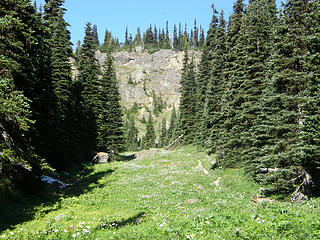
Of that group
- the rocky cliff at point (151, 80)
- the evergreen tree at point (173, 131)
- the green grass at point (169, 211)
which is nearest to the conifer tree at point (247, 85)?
the green grass at point (169, 211)

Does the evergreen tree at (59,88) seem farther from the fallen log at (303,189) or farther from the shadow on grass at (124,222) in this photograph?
the fallen log at (303,189)

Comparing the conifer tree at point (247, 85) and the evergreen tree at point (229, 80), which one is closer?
the conifer tree at point (247, 85)

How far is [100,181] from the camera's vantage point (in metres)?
24.1

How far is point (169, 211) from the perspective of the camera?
1237 cm

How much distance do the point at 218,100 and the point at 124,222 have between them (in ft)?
92.2

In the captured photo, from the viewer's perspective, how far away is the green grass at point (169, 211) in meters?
7.01

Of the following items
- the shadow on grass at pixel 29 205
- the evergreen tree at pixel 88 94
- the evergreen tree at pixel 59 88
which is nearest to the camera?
the shadow on grass at pixel 29 205

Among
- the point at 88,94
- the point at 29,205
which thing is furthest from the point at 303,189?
the point at 88,94

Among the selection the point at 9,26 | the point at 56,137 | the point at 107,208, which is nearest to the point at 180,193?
the point at 107,208

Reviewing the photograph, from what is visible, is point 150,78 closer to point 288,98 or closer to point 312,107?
point 288,98

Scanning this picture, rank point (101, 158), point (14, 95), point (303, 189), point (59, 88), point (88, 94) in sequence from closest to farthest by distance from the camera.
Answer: point (14, 95) < point (303, 189) < point (59, 88) < point (101, 158) < point (88, 94)

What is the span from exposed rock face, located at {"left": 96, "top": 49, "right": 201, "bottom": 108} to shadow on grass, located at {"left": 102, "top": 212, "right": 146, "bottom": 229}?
16179 centimetres

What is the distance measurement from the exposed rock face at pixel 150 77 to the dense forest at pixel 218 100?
13059cm

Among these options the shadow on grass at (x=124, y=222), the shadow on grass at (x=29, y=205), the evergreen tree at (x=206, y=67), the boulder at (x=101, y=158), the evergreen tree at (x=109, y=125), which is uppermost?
the evergreen tree at (x=206, y=67)
